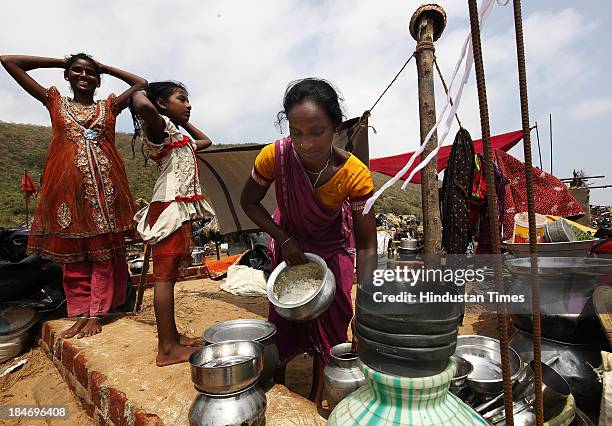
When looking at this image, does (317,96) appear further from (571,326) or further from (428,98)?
(571,326)

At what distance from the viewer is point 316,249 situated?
2.12 m

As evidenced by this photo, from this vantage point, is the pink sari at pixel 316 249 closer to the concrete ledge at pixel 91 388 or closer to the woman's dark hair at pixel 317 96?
the woman's dark hair at pixel 317 96

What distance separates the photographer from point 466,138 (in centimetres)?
328

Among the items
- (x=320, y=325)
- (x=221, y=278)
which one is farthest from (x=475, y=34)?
(x=221, y=278)

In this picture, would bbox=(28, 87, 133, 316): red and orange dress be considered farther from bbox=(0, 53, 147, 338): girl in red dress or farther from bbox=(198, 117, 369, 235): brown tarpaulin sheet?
bbox=(198, 117, 369, 235): brown tarpaulin sheet

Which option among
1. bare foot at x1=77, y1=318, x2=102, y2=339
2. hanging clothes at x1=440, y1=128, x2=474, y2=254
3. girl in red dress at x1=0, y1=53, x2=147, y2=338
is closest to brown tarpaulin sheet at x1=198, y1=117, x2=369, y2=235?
hanging clothes at x1=440, y1=128, x2=474, y2=254

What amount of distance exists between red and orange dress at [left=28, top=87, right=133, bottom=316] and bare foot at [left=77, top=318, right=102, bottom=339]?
0.07m

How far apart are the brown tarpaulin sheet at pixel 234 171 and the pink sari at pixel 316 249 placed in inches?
78.2

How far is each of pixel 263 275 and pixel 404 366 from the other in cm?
438

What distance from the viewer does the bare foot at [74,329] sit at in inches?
100

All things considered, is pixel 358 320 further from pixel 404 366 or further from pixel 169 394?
pixel 169 394

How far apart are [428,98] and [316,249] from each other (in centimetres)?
165

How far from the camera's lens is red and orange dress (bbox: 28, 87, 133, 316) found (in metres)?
2.66

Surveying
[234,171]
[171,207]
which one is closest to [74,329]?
[171,207]
